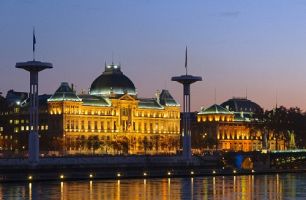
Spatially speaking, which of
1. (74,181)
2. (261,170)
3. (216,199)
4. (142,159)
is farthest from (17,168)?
(216,199)

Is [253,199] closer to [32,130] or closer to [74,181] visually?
[74,181]

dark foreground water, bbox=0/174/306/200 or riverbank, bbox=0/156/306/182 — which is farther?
riverbank, bbox=0/156/306/182

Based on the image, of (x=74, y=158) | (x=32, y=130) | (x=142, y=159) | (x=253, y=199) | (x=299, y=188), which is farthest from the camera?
(x=142, y=159)

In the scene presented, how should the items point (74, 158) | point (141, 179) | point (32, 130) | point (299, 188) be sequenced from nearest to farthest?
point (299, 188) → point (141, 179) → point (32, 130) → point (74, 158)

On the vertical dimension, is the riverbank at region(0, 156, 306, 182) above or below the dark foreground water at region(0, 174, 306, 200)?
above

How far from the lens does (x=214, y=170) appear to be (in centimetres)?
17838

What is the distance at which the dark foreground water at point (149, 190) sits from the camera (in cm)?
10438

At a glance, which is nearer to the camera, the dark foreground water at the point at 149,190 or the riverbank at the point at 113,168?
the dark foreground water at the point at 149,190

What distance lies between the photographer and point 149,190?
384ft

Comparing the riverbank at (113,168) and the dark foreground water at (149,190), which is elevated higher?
the riverbank at (113,168)

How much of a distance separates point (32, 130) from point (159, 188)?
44995 millimetres

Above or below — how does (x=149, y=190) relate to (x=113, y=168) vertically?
below

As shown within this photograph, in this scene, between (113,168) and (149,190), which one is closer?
(149,190)

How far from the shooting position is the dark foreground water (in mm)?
104375
